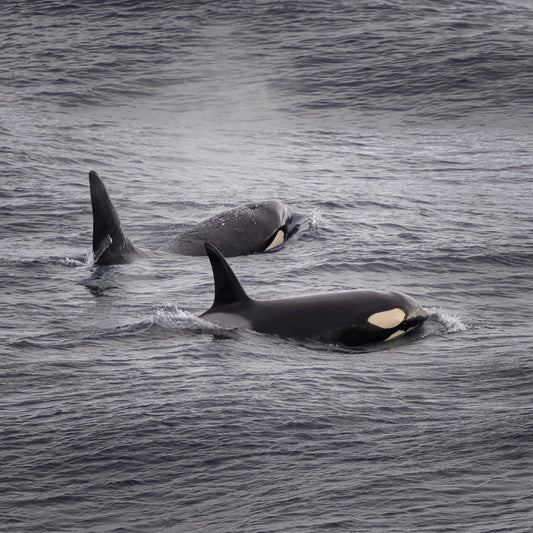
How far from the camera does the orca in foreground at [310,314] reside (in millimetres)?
10602

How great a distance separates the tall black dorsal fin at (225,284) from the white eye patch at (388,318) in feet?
4.71

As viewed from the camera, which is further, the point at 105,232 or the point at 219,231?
the point at 219,231

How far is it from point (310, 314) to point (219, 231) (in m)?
5.78

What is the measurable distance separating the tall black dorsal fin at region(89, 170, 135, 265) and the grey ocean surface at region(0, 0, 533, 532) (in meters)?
0.32

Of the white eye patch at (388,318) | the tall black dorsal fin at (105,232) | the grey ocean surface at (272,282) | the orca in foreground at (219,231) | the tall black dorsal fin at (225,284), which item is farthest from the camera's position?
the orca in foreground at (219,231)

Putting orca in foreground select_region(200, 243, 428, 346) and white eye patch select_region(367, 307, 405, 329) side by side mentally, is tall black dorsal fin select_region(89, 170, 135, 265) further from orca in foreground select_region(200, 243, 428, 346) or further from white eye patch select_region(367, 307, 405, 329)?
white eye patch select_region(367, 307, 405, 329)

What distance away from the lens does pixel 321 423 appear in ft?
26.5

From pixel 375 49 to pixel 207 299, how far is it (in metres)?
24.2

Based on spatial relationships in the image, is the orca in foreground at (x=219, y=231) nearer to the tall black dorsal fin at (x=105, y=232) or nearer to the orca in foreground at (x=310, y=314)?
the tall black dorsal fin at (x=105, y=232)

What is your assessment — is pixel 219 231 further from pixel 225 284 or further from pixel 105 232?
pixel 225 284

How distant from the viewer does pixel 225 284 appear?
35.1ft

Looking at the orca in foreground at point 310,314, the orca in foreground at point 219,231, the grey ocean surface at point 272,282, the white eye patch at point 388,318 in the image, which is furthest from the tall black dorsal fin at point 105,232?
the white eye patch at point 388,318

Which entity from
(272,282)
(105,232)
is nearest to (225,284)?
(272,282)

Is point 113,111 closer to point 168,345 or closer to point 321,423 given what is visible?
point 168,345
